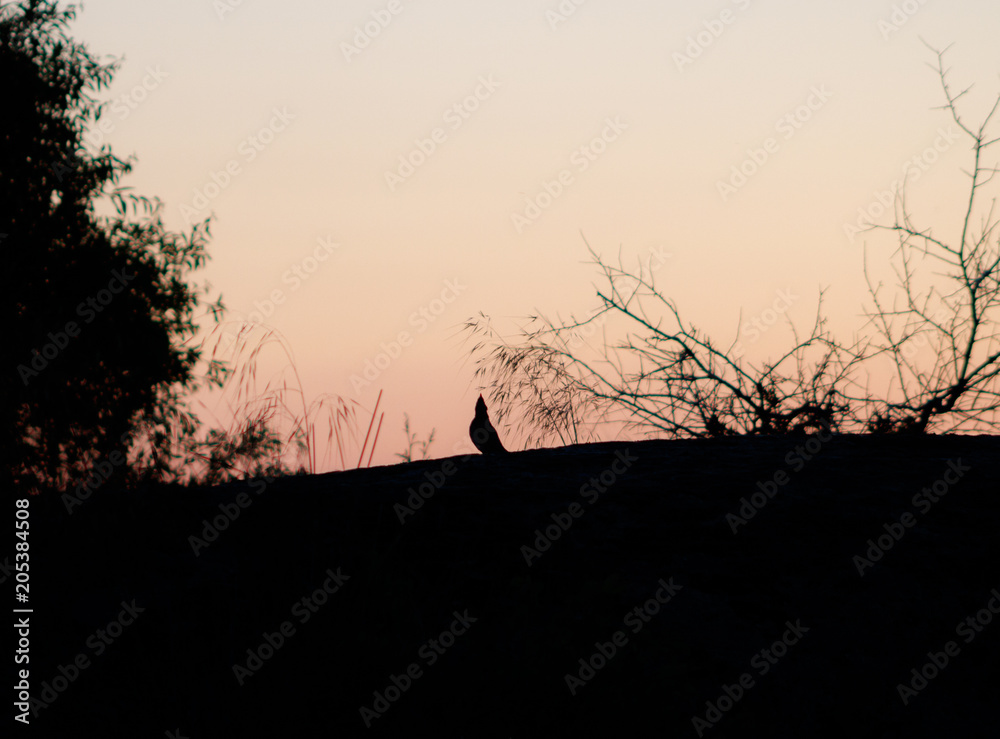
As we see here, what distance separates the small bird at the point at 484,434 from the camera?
6.07 meters

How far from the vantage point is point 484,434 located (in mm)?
6332

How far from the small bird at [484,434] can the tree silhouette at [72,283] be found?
4986 mm

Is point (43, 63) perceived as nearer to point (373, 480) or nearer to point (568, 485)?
point (373, 480)

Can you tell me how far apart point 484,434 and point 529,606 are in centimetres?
312

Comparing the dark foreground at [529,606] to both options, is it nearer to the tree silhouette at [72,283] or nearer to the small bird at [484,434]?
the small bird at [484,434]

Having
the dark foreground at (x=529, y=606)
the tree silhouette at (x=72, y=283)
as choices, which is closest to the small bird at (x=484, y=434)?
the dark foreground at (x=529, y=606)

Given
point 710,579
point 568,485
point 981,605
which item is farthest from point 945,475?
point 568,485

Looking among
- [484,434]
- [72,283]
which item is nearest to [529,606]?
[484,434]

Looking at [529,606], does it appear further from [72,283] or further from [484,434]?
[72,283]

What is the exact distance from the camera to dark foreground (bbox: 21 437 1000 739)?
2875 mm

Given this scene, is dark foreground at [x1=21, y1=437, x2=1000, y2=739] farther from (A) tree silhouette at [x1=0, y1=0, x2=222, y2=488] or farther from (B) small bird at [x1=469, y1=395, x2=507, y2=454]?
(A) tree silhouette at [x1=0, y1=0, x2=222, y2=488]

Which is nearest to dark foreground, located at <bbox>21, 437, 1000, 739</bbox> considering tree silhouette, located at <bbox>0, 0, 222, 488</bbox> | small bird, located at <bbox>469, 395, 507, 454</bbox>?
small bird, located at <bbox>469, 395, 507, 454</bbox>

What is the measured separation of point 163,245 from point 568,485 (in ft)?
31.0

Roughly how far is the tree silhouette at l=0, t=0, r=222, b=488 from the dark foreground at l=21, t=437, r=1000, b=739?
658cm
